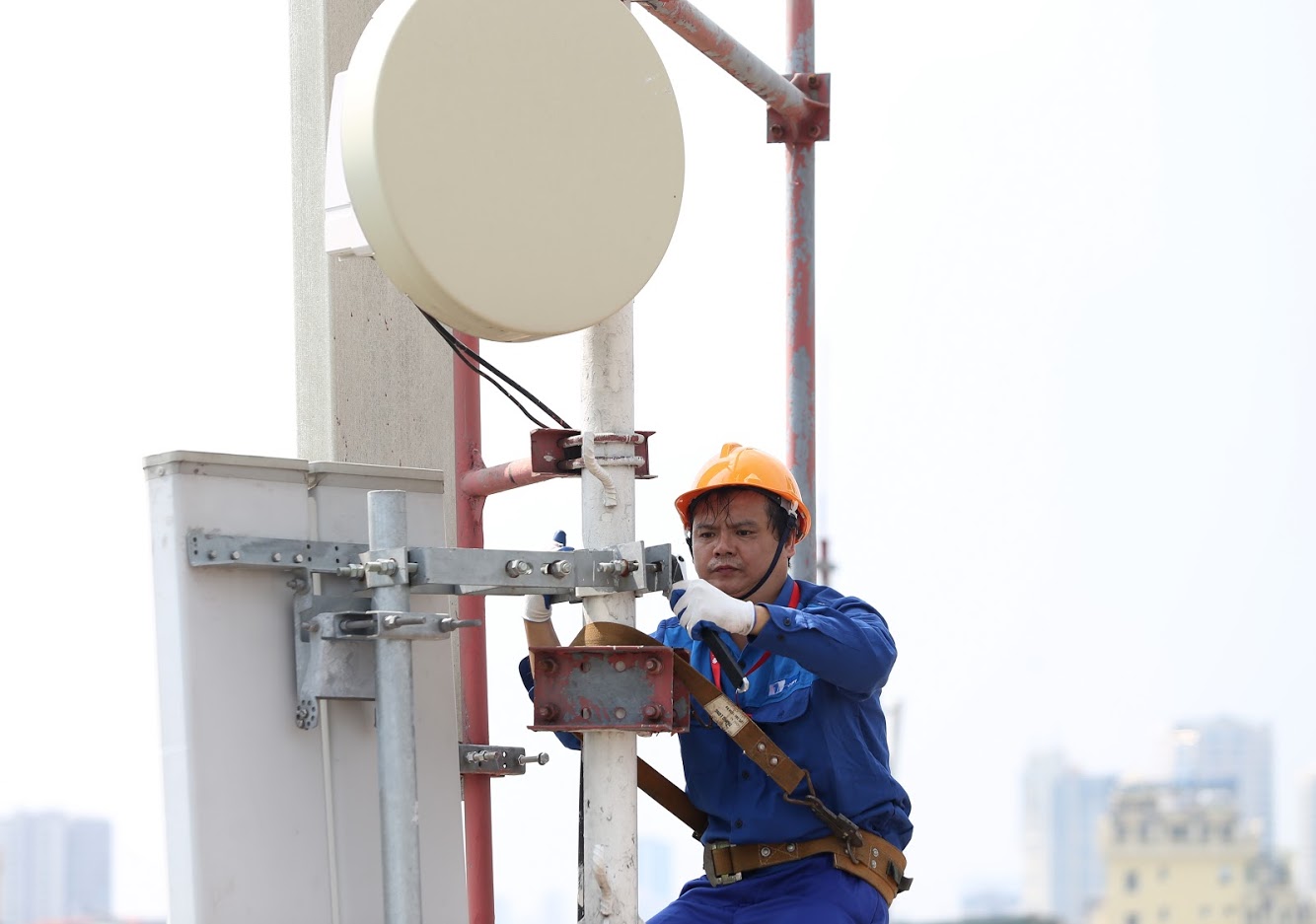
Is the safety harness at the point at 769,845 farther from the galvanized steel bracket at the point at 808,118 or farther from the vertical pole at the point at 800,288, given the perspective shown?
the galvanized steel bracket at the point at 808,118

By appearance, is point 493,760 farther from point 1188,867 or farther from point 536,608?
point 1188,867

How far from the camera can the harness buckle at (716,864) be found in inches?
193

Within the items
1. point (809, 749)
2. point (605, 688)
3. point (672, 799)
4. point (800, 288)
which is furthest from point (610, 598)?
point (800, 288)

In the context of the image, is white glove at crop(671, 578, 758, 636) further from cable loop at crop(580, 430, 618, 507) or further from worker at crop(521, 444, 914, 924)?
worker at crop(521, 444, 914, 924)

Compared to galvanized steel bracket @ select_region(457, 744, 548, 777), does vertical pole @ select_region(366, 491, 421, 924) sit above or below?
above

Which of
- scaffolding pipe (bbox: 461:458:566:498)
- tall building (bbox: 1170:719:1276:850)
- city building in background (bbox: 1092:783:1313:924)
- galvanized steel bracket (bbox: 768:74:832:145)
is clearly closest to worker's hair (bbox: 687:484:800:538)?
scaffolding pipe (bbox: 461:458:566:498)

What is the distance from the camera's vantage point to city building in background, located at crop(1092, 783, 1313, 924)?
9088 centimetres

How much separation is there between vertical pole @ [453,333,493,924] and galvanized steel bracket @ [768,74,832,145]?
1473 millimetres

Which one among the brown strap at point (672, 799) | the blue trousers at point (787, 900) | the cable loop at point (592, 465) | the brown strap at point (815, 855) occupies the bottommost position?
the blue trousers at point (787, 900)

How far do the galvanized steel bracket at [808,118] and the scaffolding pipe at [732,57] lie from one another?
17mm

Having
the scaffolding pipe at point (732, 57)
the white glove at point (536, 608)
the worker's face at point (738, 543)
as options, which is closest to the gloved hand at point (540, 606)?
the white glove at point (536, 608)

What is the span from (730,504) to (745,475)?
96 millimetres

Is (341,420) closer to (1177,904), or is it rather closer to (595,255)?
(595,255)

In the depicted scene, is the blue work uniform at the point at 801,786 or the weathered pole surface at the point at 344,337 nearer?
the blue work uniform at the point at 801,786
